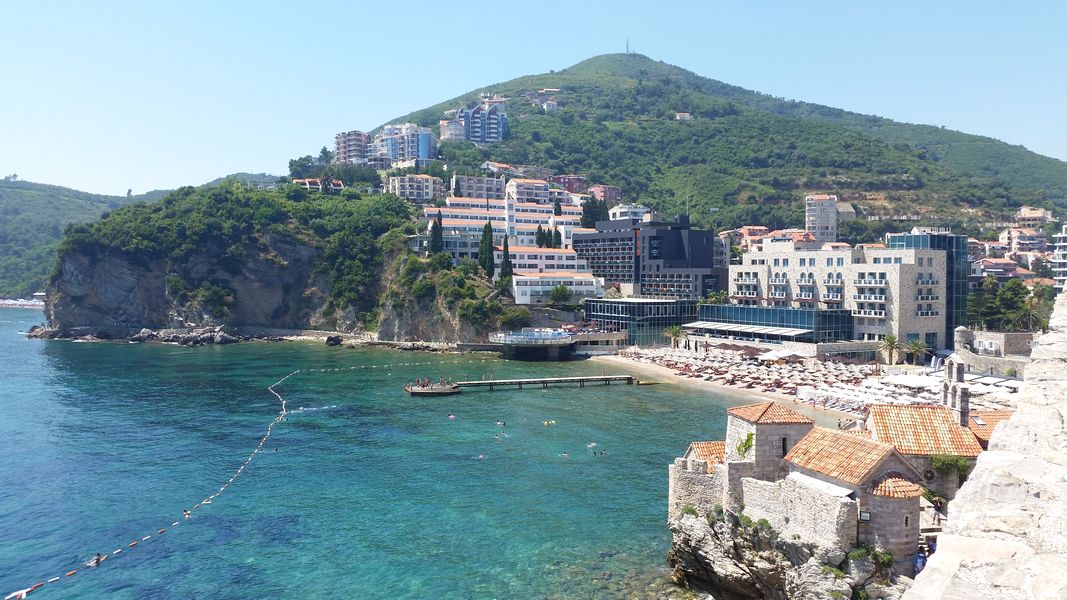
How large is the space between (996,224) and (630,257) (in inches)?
4155

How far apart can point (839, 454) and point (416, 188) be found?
138640 mm

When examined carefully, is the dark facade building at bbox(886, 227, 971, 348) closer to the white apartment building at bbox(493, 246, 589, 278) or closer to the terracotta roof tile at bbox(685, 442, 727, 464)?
the white apartment building at bbox(493, 246, 589, 278)

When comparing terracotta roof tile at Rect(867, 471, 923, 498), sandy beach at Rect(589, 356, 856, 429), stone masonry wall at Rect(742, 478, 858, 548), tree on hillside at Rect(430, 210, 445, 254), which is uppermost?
tree on hillside at Rect(430, 210, 445, 254)

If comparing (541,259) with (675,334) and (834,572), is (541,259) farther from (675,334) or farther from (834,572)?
(834,572)

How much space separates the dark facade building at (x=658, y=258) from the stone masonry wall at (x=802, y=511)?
272 ft

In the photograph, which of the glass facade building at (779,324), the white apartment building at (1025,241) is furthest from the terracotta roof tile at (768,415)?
the white apartment building at (1025,241)

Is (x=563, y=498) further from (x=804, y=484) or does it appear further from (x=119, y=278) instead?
(x=119, y=278)

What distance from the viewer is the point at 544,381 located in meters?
71.1

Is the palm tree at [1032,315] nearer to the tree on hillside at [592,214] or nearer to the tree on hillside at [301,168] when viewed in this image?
the tree on hillside at [592,214]

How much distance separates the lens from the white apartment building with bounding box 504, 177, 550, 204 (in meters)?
151

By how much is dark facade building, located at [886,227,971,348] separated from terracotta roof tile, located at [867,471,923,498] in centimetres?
6705

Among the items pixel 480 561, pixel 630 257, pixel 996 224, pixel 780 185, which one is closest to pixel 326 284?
pixel 630 257

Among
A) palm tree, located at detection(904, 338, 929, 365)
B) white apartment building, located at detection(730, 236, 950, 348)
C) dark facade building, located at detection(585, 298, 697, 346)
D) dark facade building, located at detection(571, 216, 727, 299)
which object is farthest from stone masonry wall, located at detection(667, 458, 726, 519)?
dark facade building, located at detection(571, 216, 727, 299)

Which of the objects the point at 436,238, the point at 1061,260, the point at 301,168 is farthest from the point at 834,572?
the point at 301,168
